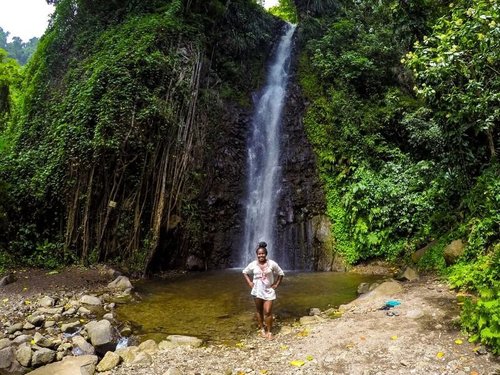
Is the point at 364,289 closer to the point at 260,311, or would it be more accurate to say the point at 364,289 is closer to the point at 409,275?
the point at 409,275

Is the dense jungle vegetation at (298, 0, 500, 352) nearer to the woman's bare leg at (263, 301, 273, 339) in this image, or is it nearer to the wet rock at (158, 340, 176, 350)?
the woman's bare leg at (263, 301, 273, 339)

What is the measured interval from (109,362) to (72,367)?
18.2 inches

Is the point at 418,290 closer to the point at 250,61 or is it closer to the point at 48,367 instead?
the point at 48,367

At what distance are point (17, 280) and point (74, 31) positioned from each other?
33.5 feet

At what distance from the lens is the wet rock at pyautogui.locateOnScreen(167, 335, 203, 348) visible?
5898mm

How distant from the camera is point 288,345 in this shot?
216 inches

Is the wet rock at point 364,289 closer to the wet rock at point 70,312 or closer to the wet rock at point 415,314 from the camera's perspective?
the wet rock at point 415,314

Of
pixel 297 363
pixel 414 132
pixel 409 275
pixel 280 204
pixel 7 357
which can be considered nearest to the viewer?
pixel 297 363

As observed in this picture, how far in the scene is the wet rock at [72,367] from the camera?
499cm

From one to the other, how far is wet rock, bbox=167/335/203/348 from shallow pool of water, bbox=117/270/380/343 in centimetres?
28

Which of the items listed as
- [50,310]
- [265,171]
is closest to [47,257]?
[50,310]

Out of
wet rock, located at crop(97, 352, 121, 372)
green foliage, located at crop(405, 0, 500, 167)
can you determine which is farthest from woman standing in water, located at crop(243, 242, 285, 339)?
green foliage, located at crop(405, 0, 500, 167)

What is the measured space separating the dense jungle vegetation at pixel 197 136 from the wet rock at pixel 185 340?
15.5 ft

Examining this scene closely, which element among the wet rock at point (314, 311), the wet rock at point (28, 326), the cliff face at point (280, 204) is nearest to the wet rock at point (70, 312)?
the wet rock at point (28, 326)
